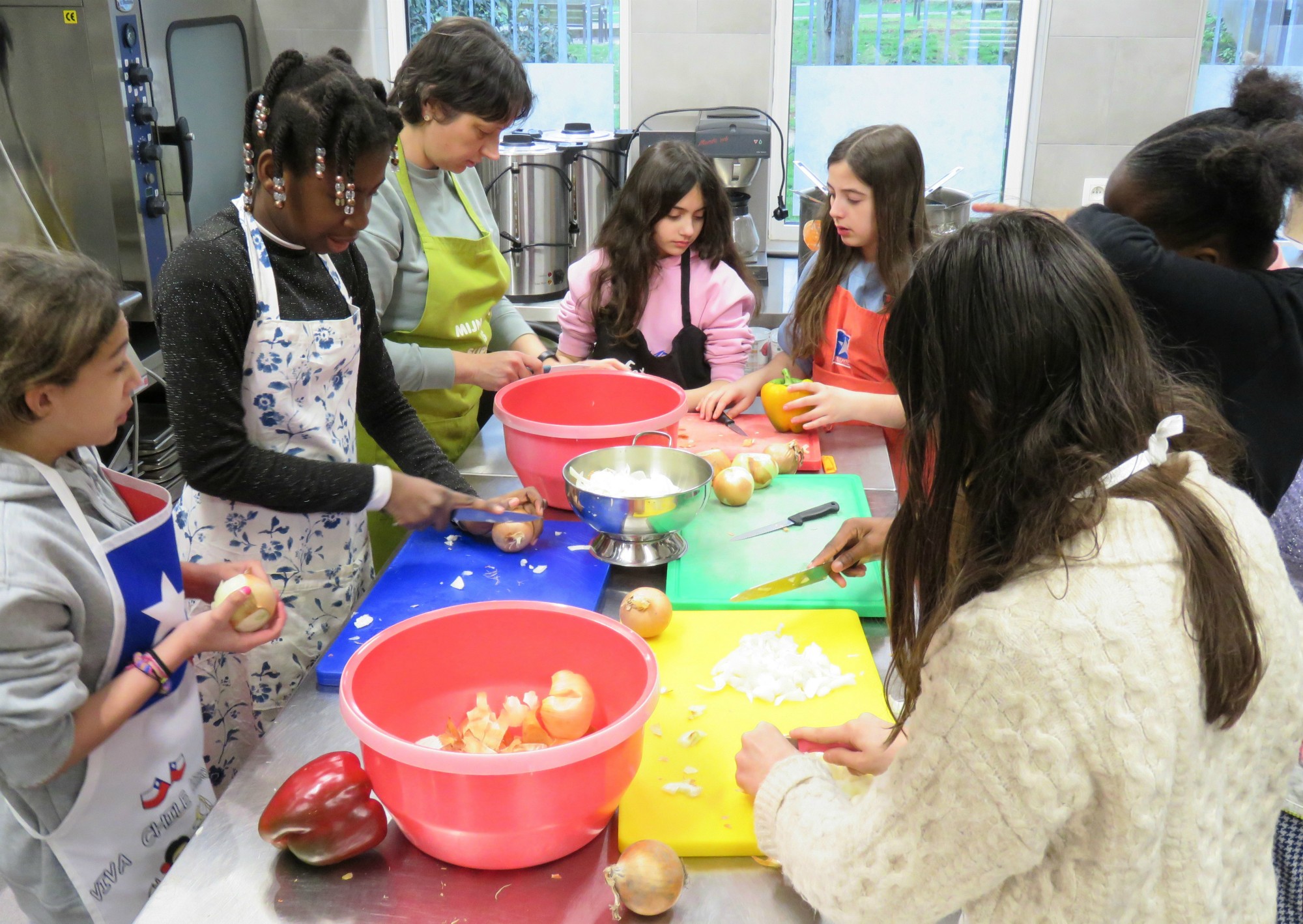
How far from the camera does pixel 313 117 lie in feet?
4.07

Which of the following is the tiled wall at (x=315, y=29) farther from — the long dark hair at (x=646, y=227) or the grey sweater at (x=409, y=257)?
the grey sweater at (x=409, y=257)

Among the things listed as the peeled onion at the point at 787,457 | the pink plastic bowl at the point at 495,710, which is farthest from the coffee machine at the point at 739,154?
the pink plastic bowl at the point at 495,710

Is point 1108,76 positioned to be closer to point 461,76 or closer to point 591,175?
point 591,175

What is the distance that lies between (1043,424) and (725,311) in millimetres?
1603

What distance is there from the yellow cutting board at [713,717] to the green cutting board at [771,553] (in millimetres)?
24

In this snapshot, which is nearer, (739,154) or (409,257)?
(409,257)

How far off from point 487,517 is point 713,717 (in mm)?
500

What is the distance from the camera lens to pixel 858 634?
127 centimetres

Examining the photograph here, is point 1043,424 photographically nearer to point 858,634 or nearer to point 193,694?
point 858,634

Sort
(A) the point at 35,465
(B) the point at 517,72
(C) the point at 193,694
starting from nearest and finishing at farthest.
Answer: (A) the point at 35,465 → (C) the point at 193,694 → (B) the point at 517,72

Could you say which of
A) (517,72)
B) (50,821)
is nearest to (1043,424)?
(50,821)

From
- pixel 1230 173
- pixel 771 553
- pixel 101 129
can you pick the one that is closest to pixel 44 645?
pixel 771 553

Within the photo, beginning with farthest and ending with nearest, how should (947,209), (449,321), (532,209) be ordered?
1. (532,209)
2. (947,209)
3. (449,321)

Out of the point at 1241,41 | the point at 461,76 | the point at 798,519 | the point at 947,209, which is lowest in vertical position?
the point at 798,519
